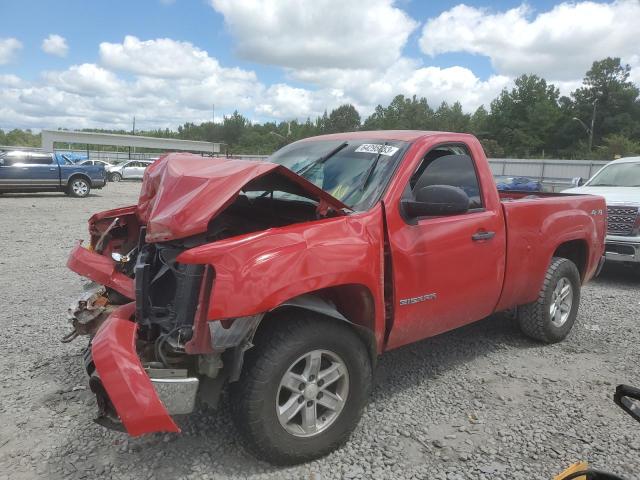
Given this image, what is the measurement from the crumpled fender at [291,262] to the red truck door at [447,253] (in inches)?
7.8

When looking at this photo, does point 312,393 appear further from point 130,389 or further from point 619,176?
point 619,176

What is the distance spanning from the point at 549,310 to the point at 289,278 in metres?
3.04

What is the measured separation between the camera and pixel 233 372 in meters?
2.54

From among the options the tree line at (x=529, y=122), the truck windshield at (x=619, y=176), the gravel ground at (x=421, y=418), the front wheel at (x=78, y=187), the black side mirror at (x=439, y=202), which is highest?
the tree line at (x=529, y=122)

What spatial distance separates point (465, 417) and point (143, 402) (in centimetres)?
211

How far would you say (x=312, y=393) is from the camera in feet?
9.00

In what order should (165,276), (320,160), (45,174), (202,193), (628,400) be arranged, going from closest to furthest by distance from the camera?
(628,400)
(202,193)
(165,276)
(320,160)
(45,174)

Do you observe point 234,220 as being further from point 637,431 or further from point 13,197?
point 13,197

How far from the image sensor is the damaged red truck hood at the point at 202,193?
257 cm

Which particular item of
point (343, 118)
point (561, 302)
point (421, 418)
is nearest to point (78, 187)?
point (561, 302)

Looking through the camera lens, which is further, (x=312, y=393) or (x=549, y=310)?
(x=549, y=310)

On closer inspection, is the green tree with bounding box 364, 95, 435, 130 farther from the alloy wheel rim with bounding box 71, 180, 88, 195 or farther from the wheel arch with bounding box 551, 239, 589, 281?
the wheel arch with bounding box 551, 239, 589, 281

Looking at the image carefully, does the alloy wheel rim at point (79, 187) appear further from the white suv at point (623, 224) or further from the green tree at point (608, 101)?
the green tree at point (608, 101)

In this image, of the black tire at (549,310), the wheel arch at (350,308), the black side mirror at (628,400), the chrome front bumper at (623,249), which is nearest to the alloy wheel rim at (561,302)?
the black tire at (549,310)
